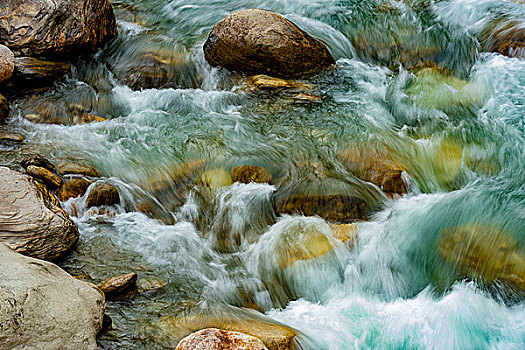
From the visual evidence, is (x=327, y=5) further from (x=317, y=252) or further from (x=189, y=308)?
(x=189, y=308)

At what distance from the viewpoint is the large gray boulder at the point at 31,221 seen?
4.48m

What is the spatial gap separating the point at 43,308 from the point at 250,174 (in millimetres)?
3228

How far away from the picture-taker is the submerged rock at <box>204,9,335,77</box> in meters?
7.72

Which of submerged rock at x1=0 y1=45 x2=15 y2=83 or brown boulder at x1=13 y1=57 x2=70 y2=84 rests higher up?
submerged rock at x1=0 y1=45 x2=15 y2=83

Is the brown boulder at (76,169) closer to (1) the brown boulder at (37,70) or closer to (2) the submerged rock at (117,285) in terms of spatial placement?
(2) the submerged rock at (117,285)

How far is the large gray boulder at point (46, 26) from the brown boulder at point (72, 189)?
3.11 m

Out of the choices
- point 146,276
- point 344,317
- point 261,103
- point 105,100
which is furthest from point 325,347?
point 105,100

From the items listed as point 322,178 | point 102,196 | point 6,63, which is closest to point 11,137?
point 6,63

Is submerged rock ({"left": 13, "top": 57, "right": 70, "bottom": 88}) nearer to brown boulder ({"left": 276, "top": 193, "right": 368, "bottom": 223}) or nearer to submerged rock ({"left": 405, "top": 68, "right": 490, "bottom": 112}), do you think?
brown boulder ({"left": 276, "top": 193, "right": 368, "bottom": 223})

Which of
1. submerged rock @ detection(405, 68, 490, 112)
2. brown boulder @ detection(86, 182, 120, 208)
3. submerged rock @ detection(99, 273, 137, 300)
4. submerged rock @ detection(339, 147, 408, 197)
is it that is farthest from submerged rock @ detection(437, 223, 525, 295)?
brown boulder @ detection(86, 182, 120, 208)

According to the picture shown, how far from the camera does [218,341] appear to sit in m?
3.55

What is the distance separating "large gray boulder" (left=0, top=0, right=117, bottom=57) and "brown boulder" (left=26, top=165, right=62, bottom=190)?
294 centimetres

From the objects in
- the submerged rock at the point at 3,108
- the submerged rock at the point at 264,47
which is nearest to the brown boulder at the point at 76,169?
the submerged rock at the point at 3,108

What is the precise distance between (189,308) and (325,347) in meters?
1.20
